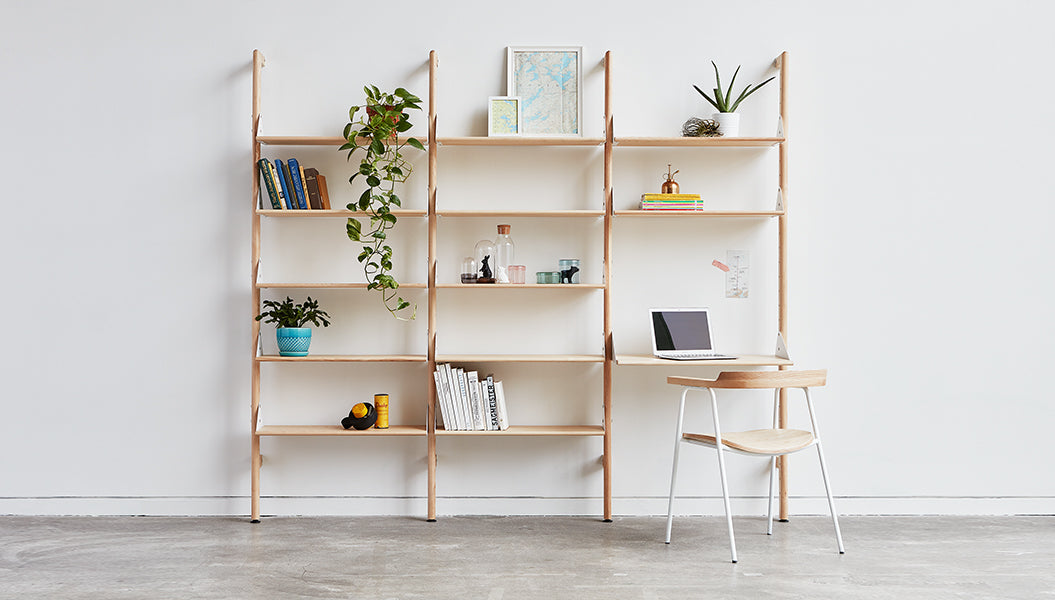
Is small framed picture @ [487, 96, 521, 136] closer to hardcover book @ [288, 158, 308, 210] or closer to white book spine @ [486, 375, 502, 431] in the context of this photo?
hardcover book @ [288, 158, 308, 210]

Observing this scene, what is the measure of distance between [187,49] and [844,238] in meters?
3.20

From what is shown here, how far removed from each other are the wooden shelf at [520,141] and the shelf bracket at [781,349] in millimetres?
1188

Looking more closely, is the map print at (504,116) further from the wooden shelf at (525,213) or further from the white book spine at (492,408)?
the white book spine at (492,408)

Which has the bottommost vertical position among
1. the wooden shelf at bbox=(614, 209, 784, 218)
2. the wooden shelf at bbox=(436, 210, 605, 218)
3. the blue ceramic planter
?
the blue ceramic planter

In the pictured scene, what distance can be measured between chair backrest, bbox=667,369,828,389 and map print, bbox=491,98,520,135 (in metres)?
1.41

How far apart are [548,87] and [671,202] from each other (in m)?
0.78

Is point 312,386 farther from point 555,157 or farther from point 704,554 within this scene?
point 704,554

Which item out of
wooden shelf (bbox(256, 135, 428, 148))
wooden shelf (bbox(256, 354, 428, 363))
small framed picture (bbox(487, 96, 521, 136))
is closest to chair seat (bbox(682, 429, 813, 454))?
wooden shelf (bbox(256, 354, 428, 363))

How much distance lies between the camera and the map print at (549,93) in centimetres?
370

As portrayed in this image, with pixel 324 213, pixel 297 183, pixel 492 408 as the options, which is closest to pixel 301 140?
pixel 297 183

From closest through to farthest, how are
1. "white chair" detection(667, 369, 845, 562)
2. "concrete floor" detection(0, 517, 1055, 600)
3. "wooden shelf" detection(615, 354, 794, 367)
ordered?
"concrete floor" detection(0, 517, 1055, 600), "white chair" detection(667, 369, 845, 562), "wooden shelf" detection(615, 354, 794, 367)

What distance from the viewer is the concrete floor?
2.71m

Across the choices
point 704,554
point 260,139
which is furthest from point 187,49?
point 704,554

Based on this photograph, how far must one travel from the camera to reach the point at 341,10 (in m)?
3.78
